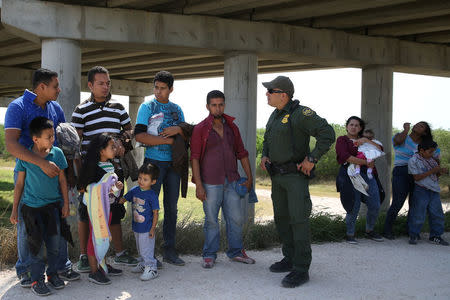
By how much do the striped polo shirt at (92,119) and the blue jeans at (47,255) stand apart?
0.89 metres

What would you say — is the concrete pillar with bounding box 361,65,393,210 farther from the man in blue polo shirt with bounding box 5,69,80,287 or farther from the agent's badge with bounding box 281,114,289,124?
the man in blue polo shirt with bounding box 5,69,80,287

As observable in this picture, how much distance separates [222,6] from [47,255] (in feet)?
18.9

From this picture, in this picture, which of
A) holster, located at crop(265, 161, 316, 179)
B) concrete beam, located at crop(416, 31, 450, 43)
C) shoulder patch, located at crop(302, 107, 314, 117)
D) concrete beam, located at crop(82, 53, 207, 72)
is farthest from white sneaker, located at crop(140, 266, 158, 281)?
concrete beam, located at crop(82, 53, 207, 72)

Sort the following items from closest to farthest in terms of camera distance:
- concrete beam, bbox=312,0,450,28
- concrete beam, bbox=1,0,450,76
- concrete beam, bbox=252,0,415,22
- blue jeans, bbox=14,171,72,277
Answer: blue jeans, bbox=14,171,72,277 → concrete beam, bbox=1,0,450,76 → concrete beam, bbox=252,0,415,22 → concrete beam, bbox=312,0,450,28

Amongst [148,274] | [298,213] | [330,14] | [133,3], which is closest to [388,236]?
[298,213]

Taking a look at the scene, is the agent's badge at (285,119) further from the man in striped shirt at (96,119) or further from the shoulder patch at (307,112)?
the man in striped shirt at (96,119)

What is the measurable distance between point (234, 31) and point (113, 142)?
5.32 meters

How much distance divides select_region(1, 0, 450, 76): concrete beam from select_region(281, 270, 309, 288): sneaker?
559 cm

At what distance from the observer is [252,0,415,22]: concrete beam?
8242mm

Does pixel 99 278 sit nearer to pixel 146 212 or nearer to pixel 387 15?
pixel 146 212

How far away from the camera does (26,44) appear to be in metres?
12.6

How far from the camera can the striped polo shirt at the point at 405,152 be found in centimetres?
709

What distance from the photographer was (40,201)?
4.18 metres

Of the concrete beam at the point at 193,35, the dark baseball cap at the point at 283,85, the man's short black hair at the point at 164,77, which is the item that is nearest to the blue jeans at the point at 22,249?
the man's short black hair at the point at 164,77
